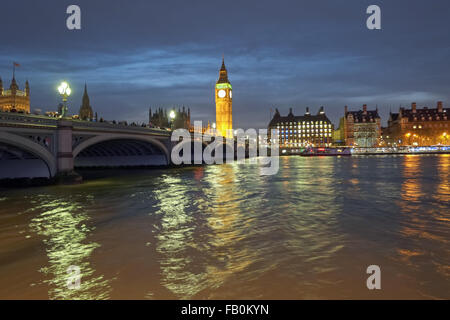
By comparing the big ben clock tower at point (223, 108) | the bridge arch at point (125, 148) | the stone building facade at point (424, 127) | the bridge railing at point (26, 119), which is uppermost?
the big ben clock tower at point (223, 108)

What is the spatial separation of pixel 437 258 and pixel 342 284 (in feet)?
11.8

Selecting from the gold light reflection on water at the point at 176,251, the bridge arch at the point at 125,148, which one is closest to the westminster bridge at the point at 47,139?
the bridge arch at the point at 125,148

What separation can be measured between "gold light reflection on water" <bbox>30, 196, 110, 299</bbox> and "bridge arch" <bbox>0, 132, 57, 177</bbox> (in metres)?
9.93

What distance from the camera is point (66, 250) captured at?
10.2 metres

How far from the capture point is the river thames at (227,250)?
7086 millimetres

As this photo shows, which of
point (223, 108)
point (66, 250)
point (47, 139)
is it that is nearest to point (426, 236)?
point (66, 250)

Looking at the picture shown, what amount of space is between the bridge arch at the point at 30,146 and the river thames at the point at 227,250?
7.89m

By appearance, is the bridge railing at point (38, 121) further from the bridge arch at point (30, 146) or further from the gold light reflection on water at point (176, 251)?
the gold light reflection on water at point (176, 251)

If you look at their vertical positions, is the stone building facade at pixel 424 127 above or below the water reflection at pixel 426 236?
above

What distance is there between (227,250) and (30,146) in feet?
76.7

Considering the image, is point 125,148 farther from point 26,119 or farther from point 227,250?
point 227,250

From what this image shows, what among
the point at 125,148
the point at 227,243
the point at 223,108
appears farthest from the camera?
the point at 223,108
